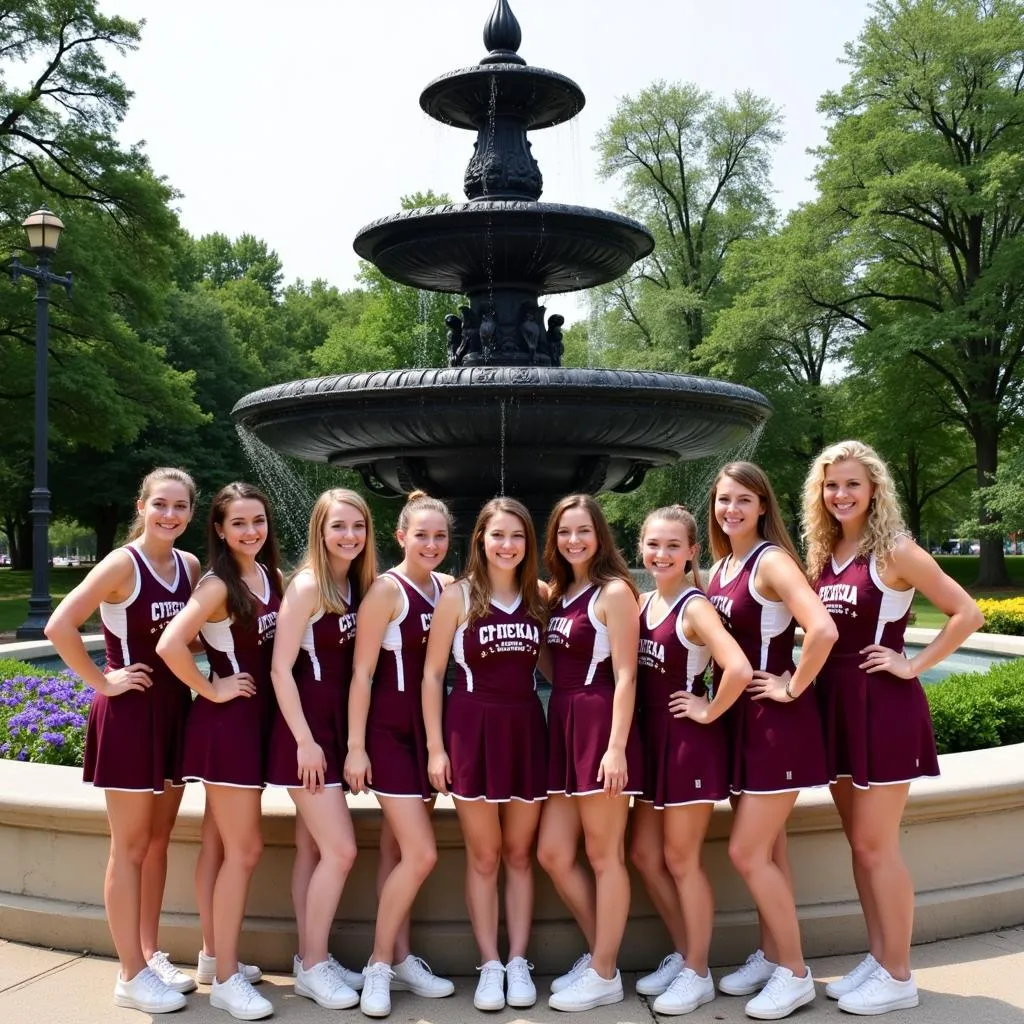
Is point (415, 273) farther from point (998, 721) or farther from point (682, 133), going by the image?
point (682, 133)

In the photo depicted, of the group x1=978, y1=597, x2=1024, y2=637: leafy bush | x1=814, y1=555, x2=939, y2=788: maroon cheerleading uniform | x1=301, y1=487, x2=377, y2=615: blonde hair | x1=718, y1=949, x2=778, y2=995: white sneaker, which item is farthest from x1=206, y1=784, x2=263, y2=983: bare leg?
x1=978, y1=597, x2=1024, y2=637: leafy bush

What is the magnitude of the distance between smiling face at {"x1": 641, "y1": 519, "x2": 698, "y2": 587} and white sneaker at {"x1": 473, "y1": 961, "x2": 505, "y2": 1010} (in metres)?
1.55

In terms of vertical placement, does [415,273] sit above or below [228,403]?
below

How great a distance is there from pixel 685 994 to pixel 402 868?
112cm

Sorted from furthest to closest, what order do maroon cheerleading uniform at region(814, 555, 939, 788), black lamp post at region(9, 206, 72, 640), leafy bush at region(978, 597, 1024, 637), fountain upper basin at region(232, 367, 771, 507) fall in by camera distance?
black lamp post at region(9, 206, 72, 640)
leafy bush at region(978, 597, 1024, 637)
fountain upper basin at region(232, 367, 771, 507)
maroon cheerleading uniform at region(814, 555, 939, 788)

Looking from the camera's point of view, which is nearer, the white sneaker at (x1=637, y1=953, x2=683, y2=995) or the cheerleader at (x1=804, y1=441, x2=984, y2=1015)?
the cheerleader at (x1=804, y1=441, x2=984, y2=1015)

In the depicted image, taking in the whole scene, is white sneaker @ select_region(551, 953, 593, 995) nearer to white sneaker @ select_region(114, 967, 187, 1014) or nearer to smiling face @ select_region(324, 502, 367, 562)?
white sneaker @ select_region(114, 967, 187, 1014)

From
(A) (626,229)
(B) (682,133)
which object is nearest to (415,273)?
(A) (626,229)

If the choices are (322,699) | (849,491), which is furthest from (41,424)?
(849,491)

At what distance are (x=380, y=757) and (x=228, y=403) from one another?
38255 mm

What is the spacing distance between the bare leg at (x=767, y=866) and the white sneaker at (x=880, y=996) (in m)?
0.19

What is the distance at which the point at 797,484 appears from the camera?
3534 centimetres

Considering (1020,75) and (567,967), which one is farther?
(1020,75)

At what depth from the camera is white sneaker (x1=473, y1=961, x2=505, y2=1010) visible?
3783 mm
